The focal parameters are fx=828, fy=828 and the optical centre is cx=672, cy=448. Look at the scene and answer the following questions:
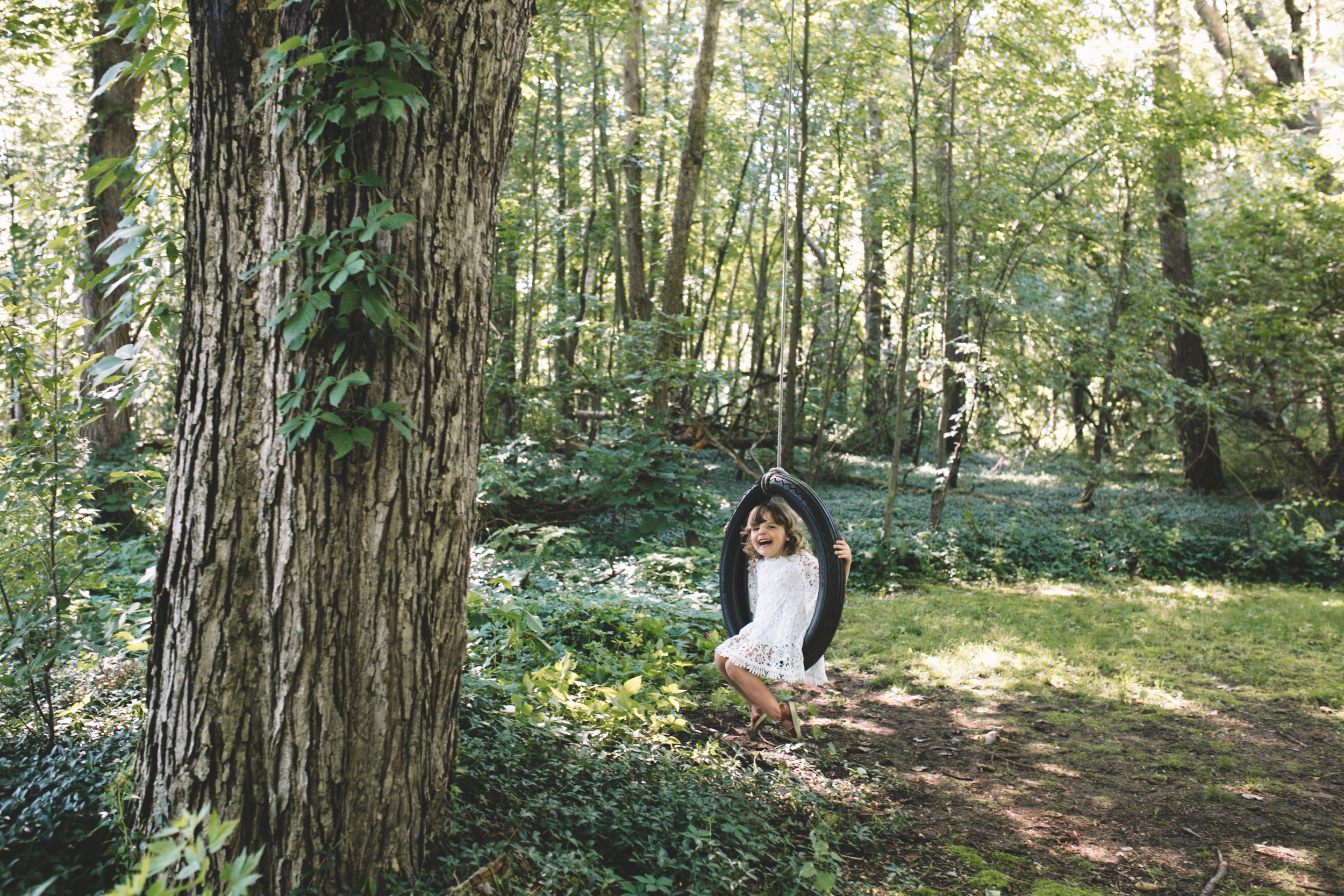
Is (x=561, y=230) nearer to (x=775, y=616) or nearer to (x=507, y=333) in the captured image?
(x=507, y=333)

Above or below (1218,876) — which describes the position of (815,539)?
above

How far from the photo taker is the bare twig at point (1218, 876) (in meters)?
2.98

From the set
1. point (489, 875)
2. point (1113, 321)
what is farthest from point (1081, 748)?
point (1113, 321)

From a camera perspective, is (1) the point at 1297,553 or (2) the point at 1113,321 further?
(2) the point at 1113,321

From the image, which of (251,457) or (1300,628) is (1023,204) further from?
(251,457)

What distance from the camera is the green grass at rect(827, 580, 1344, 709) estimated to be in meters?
5.41

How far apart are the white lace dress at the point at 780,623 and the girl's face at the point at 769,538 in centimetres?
5

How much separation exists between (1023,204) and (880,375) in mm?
5136

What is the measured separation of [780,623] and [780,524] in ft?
1.70

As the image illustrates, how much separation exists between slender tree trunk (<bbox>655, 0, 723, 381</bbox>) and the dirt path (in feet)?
16.9

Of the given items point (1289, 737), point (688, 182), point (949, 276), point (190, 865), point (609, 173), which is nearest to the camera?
point (190, 865)

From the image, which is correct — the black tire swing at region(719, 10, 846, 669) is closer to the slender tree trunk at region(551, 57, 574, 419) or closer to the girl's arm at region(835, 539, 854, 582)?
the girl's arm at region(835, 539, 854, 582)

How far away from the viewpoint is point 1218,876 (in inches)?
121

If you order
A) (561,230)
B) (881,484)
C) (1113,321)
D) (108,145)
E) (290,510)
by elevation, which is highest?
(561,230)
